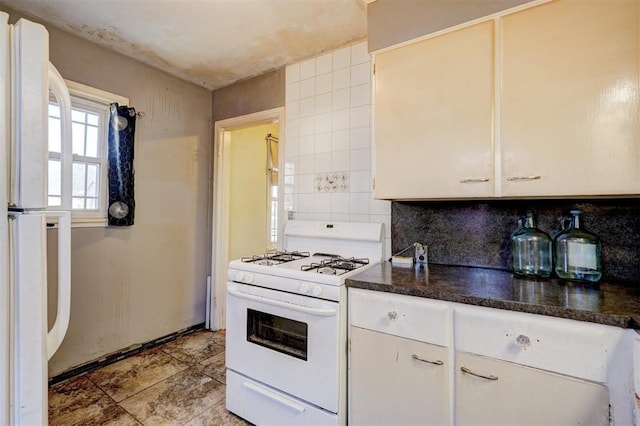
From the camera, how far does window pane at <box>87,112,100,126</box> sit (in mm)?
2178

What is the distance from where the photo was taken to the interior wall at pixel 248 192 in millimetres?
3146

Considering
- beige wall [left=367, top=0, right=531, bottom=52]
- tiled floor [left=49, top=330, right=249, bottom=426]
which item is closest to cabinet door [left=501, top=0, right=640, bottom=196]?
beige wall [left=367, top=0, right=531, bottom=52]

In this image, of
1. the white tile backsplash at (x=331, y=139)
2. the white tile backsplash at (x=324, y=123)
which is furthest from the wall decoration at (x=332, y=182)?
the white tile backsplash at (x=324, y=123)

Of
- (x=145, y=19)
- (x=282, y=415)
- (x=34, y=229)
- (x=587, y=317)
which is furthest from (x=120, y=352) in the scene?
(x=587, y=317)

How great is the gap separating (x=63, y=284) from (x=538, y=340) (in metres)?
1.51

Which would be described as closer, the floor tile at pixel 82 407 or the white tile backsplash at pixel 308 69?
the floor tile at pixel 82 407

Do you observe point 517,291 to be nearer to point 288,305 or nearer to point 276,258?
point 288,305

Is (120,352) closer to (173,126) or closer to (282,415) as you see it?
(282,415)

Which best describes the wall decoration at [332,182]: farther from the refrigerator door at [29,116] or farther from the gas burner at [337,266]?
the refrigerator door at [29,116]

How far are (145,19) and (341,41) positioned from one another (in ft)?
4.28

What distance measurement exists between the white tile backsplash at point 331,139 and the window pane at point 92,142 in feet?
4.71

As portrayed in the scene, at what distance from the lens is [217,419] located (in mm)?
1694

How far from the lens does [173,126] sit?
266 centimetres

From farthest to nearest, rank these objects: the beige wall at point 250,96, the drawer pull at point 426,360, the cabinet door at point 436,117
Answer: the beige wall at point 250,96 → the cabinet door at point 436,117 → the drawer pull at point 426,360
